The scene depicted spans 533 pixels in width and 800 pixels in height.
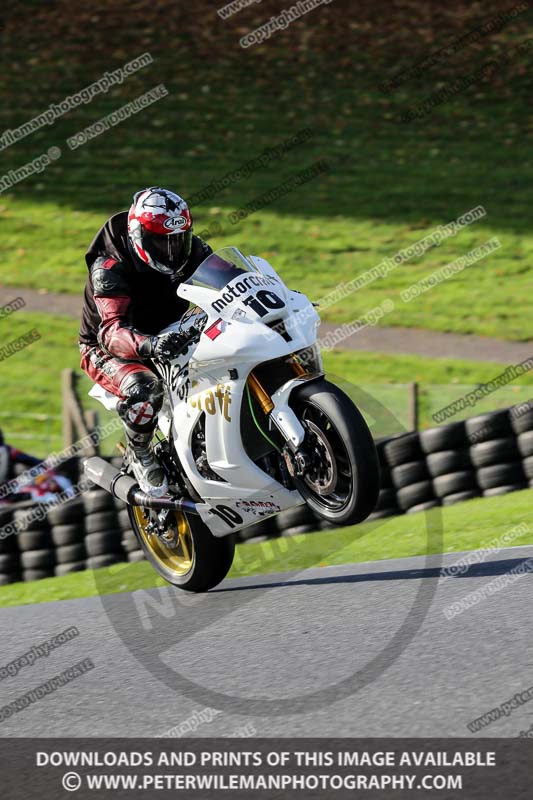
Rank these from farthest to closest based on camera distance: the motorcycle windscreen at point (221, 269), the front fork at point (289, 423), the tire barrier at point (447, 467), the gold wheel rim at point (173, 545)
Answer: the tire barrier at point (447, 467) → the gold wheel rim at point (173, 545) → the motorcycle windscreen at point (221, 269) → the front fork at point (289, 423)

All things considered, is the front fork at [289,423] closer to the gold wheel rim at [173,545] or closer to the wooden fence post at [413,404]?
the gold wheel rim at [173,545]

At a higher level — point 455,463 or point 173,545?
point 173,545

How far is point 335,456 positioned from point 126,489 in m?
1.70

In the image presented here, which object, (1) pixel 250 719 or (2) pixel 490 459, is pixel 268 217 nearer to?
(2) pixel 490 459

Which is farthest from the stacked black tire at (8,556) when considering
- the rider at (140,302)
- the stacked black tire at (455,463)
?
the rider at (140,302)

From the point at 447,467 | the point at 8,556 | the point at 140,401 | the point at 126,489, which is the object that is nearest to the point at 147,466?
the point at 126,489

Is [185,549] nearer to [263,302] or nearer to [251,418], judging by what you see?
[251,418]

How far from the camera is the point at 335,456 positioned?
18.2ft

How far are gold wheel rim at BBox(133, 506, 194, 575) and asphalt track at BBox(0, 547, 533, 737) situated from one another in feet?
0.73

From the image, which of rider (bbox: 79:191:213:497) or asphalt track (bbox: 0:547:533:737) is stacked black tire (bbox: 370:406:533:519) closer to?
asphalt track (bbox: 0:547:533:737)

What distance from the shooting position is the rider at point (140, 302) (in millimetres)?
6203

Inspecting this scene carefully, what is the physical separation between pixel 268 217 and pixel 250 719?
17007 millimetres
